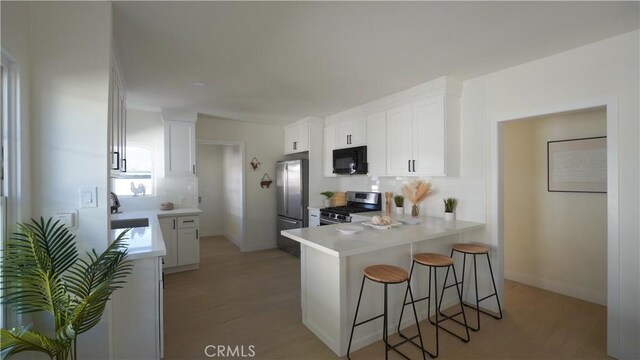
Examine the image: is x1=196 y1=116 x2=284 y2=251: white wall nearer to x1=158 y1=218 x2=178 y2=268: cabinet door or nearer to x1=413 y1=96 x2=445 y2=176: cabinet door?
x1=158 y1=218 x2=178 y2=268: cabinet door

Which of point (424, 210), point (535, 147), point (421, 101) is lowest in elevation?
point (424, 210)

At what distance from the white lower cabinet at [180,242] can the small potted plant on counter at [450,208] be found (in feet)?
11.4

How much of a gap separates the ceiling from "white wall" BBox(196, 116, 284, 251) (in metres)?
1.80

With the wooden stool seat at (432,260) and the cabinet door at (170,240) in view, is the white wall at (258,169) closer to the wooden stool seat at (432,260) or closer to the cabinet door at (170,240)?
the cabinet door at (170,240)

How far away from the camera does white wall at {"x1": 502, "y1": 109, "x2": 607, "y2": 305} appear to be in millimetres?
3016

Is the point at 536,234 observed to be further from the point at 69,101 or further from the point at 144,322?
the point at 69,101

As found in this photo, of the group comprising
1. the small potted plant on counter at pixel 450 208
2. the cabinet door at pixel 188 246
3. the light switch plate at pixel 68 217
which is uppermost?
the light switch plate at pixel 68 217

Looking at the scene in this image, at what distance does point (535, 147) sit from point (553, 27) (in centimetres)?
191

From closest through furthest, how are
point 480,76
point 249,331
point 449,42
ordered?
1. point 449,42
2. point 249,331
3. point 480,76

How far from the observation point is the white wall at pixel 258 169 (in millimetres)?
5195

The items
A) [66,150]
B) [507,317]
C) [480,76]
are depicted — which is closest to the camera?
A: [66,150]

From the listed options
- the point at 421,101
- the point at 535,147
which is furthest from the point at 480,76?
the point at 535,147

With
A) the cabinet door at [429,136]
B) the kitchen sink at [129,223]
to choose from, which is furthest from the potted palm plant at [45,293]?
the cabinet door at [429,136]

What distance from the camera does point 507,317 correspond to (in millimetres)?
2746
